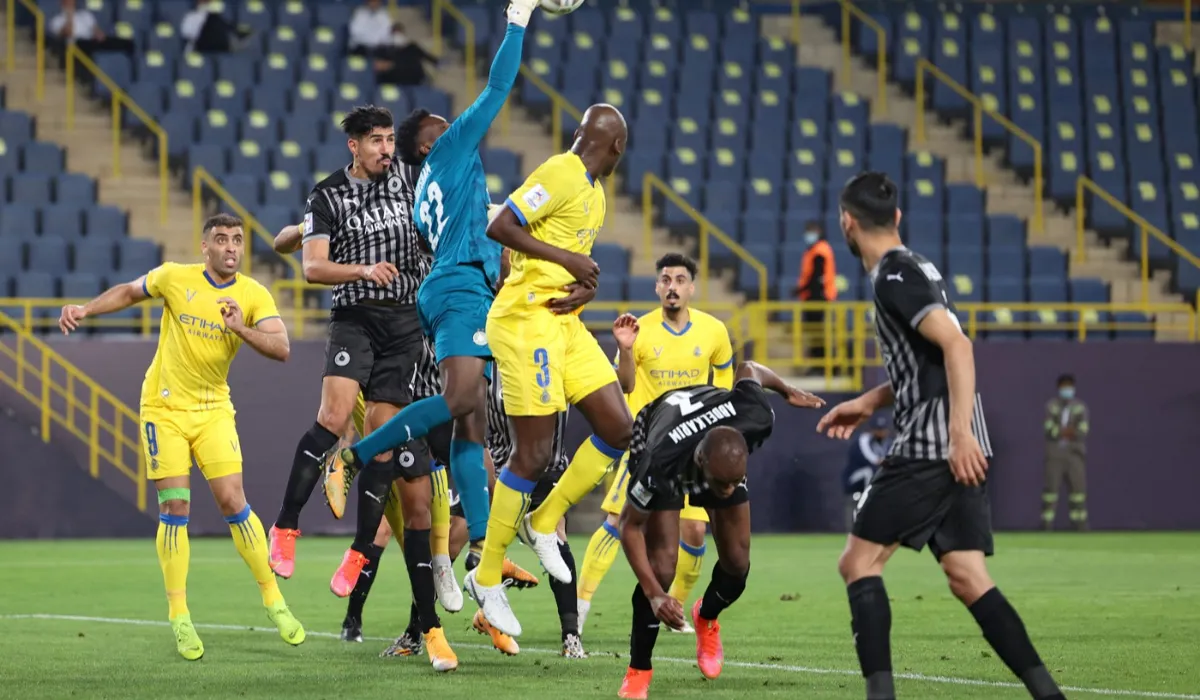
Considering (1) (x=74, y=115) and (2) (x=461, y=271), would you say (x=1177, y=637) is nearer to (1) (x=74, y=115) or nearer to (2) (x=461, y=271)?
(2) (x=461, y=271)

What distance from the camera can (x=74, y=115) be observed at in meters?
24.3

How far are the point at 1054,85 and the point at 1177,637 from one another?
757 inches

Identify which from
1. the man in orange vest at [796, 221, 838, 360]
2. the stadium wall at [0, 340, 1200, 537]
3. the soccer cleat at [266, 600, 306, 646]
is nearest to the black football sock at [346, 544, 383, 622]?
the soccer cleat at [266, 600, 306, 646]

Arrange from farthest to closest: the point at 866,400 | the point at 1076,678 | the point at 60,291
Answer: the point at 60,291 < the point at 1076,678 < the point at 866,400

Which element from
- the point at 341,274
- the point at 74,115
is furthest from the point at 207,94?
the point at 341,274

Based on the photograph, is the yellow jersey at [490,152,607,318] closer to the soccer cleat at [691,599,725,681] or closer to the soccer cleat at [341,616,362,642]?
the soccer cleat at [691,599,725,681]

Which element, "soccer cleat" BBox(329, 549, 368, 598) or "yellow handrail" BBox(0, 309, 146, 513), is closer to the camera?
"soccer cleat" BBox(329, 549, 368, 598)

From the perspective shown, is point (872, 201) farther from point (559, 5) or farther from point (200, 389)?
point (200, 389)

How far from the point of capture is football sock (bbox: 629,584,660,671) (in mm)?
7250

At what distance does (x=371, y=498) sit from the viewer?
9.24 meters

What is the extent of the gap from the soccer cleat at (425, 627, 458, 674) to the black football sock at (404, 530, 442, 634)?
0.06 metres

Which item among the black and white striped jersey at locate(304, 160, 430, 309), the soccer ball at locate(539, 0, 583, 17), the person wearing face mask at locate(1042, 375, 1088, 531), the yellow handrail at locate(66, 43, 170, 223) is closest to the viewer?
the soccer ball at locate(539, 0, 583, 17)

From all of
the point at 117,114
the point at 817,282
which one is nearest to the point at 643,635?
the point at 817,282

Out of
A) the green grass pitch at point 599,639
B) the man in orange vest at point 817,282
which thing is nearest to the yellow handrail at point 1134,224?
the man in orange vest at point 817,282
